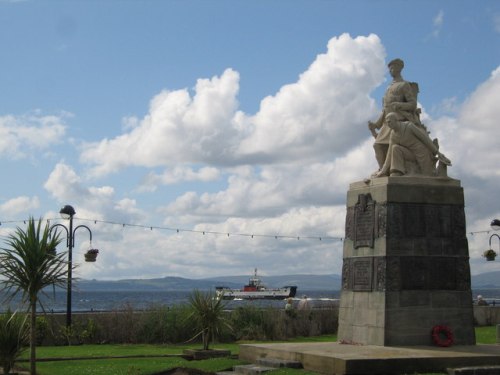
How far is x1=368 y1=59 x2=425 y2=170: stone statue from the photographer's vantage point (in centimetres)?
1645

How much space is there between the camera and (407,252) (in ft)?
50.0

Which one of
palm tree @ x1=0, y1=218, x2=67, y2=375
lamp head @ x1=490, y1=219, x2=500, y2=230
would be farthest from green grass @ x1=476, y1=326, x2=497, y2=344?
palm tree @ x1=0, y1=218, x2=67, y2=375

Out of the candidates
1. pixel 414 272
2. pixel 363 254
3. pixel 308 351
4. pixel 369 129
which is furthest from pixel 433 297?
pixel 369 129

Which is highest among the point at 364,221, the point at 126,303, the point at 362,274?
the point at 364,221

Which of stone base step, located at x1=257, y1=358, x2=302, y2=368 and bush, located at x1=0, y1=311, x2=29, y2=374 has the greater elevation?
bush, located at x1=0, y1=311, x2=29, y2=374

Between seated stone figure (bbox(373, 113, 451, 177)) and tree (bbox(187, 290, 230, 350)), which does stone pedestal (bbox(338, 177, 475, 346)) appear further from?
tree (bbox(187, 290, 230, 350))

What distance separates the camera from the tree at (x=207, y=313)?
19.1 m

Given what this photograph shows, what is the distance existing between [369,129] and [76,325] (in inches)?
463

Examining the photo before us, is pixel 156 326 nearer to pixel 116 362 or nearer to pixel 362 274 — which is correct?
pixel 116 362

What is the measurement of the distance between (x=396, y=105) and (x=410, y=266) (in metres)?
3.37

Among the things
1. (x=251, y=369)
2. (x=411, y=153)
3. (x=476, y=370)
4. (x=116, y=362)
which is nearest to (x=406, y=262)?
(x=411, y=153)

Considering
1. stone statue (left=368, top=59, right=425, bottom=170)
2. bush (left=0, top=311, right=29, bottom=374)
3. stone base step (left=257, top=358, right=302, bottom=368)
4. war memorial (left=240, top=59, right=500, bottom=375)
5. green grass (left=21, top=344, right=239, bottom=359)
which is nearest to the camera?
stone base step (left=257, top=358, right=302, bottom=368)

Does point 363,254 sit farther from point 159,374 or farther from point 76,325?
point 76,325

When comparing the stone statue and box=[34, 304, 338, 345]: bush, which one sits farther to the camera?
box=[34, 304, 338, 345]: bush
